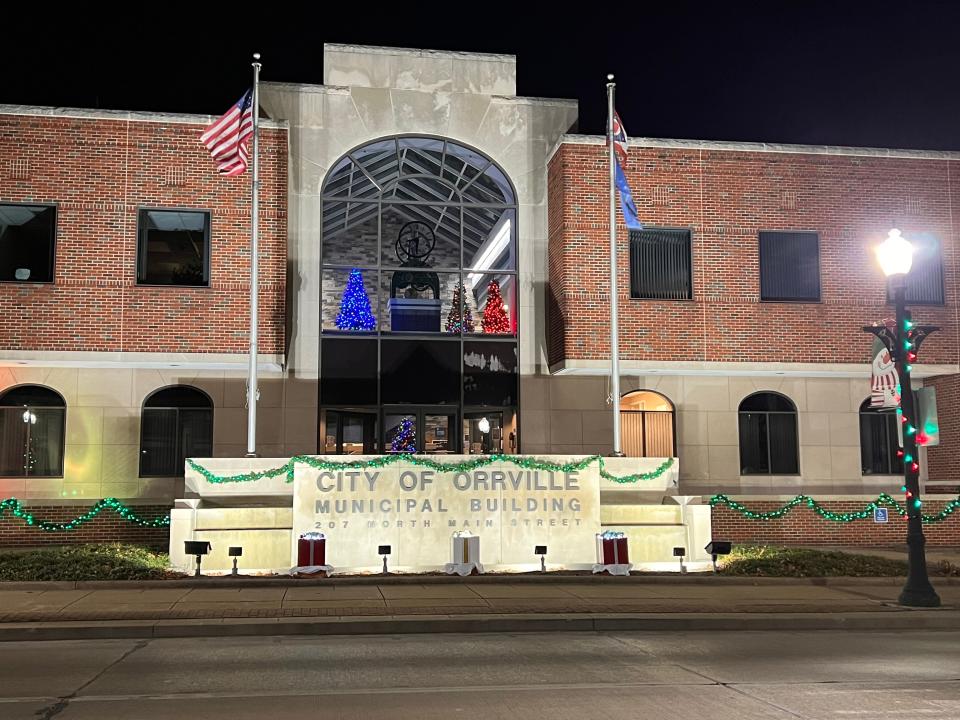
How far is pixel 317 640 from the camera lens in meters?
12.5

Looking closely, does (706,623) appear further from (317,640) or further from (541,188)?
(541,188)

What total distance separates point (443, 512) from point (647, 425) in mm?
8278

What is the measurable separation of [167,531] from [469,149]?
11.7 m

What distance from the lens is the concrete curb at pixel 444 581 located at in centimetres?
1625

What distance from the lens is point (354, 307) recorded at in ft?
80.3

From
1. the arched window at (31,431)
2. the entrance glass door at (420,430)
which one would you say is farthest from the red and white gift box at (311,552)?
the arched window at (31,431)

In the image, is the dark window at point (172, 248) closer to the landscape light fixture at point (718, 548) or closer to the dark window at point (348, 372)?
the dark window at point (348, 372)

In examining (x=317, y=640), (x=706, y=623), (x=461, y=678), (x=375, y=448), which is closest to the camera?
(x=461, y=678)

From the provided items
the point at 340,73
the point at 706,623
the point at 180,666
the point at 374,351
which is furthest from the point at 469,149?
the point at 180,666

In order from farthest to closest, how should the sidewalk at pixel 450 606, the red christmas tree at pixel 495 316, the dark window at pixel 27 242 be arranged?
the red christmas tree at pixel 495 316 < the dark window at pixel 27 242 < the sidewalk at pixel 450 606

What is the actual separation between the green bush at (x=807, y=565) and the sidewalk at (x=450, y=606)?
62 cm

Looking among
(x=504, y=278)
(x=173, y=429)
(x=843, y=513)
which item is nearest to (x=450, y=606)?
(x=173, y=429)

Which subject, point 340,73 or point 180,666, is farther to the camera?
point 340,73

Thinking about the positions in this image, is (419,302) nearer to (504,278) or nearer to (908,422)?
(504,278)
